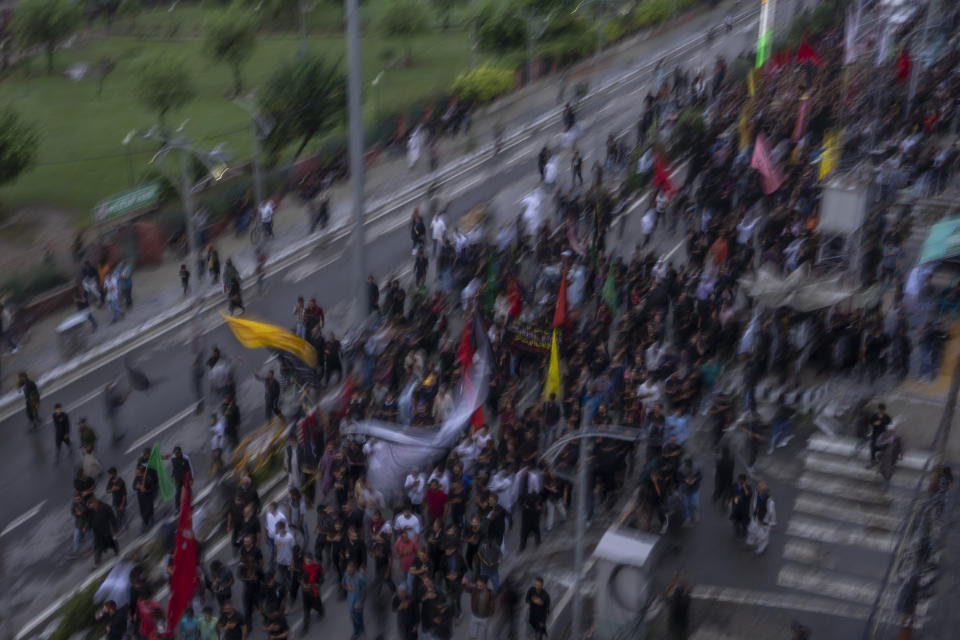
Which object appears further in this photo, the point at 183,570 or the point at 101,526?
the point at 101,526

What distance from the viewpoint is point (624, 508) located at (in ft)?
54.3

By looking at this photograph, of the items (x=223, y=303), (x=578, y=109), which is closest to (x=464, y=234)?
(x=223, y=303)

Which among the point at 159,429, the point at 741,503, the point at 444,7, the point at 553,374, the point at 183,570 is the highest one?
the point at 553,374

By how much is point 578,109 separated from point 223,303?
20.7 m

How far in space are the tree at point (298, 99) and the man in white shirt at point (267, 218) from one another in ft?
20.5

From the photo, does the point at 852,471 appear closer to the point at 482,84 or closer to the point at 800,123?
the point at 800,123

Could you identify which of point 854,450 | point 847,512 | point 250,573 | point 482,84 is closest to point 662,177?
point 854,450

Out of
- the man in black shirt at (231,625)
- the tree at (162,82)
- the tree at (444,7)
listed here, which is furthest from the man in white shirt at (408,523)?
the tree at (444,7)

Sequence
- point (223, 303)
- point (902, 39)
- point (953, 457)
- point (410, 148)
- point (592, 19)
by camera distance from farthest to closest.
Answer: point (592, 19), point (902, 39), point (410, 148), point (223, 303), point (953, 457)

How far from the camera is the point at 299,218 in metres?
31.6

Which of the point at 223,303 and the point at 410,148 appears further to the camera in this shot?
the point at 410,148

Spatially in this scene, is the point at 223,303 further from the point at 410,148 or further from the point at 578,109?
the point at 578,109

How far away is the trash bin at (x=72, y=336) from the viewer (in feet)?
75.3

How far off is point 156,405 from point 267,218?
30.6ft
